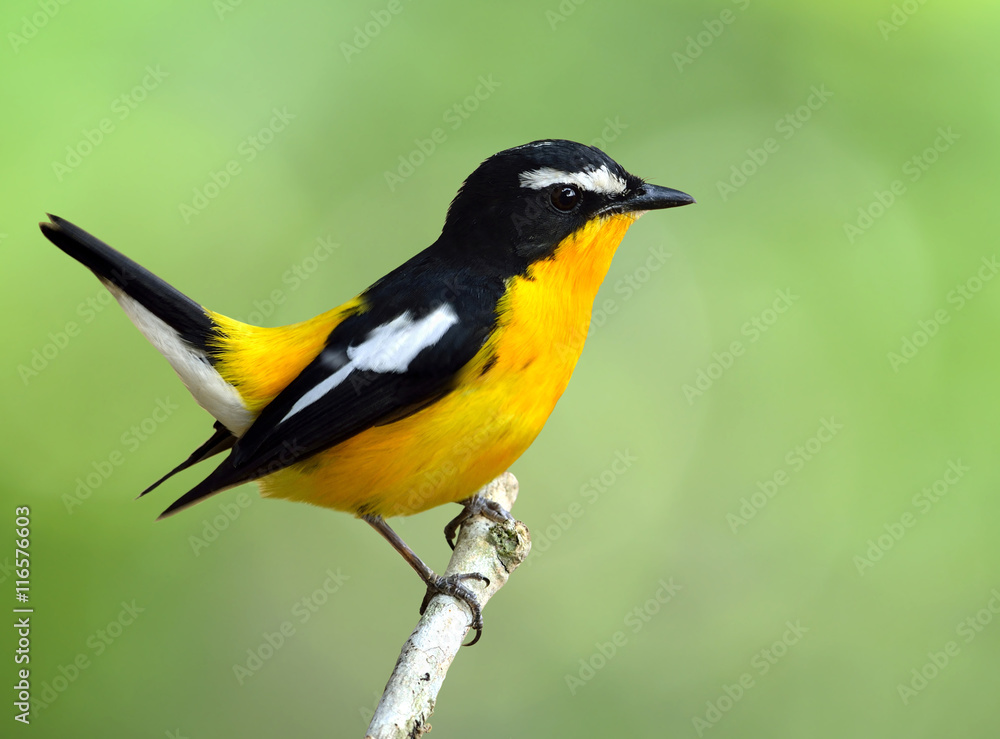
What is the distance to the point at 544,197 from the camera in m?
3.43

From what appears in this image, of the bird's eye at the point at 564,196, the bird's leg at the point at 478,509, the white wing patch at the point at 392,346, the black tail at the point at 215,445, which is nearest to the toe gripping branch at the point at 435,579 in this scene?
the bird's leg at the point at 478,509

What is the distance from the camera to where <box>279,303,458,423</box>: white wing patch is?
333 centimetres

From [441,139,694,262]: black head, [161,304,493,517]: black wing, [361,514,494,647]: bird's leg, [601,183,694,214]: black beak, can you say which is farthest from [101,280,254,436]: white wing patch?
[601,183,694,214]: black beak

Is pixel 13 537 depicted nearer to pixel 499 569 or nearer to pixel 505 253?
pixel 499 569

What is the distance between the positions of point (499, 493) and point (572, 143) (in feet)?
5.88

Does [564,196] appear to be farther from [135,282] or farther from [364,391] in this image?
[135,282]

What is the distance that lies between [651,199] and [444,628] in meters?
1.88

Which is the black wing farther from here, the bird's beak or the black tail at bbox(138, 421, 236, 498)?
the bird's beak

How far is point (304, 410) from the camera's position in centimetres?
340

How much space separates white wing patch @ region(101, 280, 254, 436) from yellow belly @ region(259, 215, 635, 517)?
337 millimetres

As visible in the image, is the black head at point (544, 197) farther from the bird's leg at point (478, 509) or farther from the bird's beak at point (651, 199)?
the bird's leg at point (478, 509)

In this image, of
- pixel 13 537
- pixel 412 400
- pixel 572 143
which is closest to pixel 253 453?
pixel 412 400

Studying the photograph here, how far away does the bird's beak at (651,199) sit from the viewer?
351cm

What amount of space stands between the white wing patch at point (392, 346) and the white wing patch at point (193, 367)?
0.34 metres
